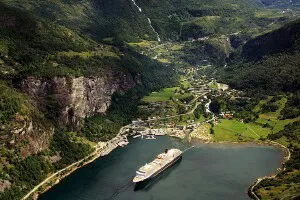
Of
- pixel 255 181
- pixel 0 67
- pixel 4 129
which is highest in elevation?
pixel 0 67

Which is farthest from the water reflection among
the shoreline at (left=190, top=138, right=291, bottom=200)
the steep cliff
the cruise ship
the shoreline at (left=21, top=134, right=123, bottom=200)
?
the steep cliff

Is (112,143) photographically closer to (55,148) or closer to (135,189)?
(55,148)

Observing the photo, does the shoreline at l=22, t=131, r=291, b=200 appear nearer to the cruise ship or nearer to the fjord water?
the fjord water

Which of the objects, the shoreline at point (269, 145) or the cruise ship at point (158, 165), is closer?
the shoreline at point (269, 145)

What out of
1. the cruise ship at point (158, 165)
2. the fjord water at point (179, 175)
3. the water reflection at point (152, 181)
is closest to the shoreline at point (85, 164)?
the fjord water at point (179, 175)

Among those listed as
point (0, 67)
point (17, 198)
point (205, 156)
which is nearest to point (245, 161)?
point (205, 156)

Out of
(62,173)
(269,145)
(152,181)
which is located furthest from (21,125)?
(269,145)

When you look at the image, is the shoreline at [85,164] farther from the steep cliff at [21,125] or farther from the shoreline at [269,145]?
the steep cliff at [21,125]

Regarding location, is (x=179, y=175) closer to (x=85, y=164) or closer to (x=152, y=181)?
(x=152, y=181)

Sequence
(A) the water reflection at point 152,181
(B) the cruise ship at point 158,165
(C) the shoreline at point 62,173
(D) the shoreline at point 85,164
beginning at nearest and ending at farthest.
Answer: (D) the shoreline at point 85,164 < (C) the shoreline at point 62,173 < (A) the water reflection at point 152,181 < (B) the cruise ship at point 158,165
